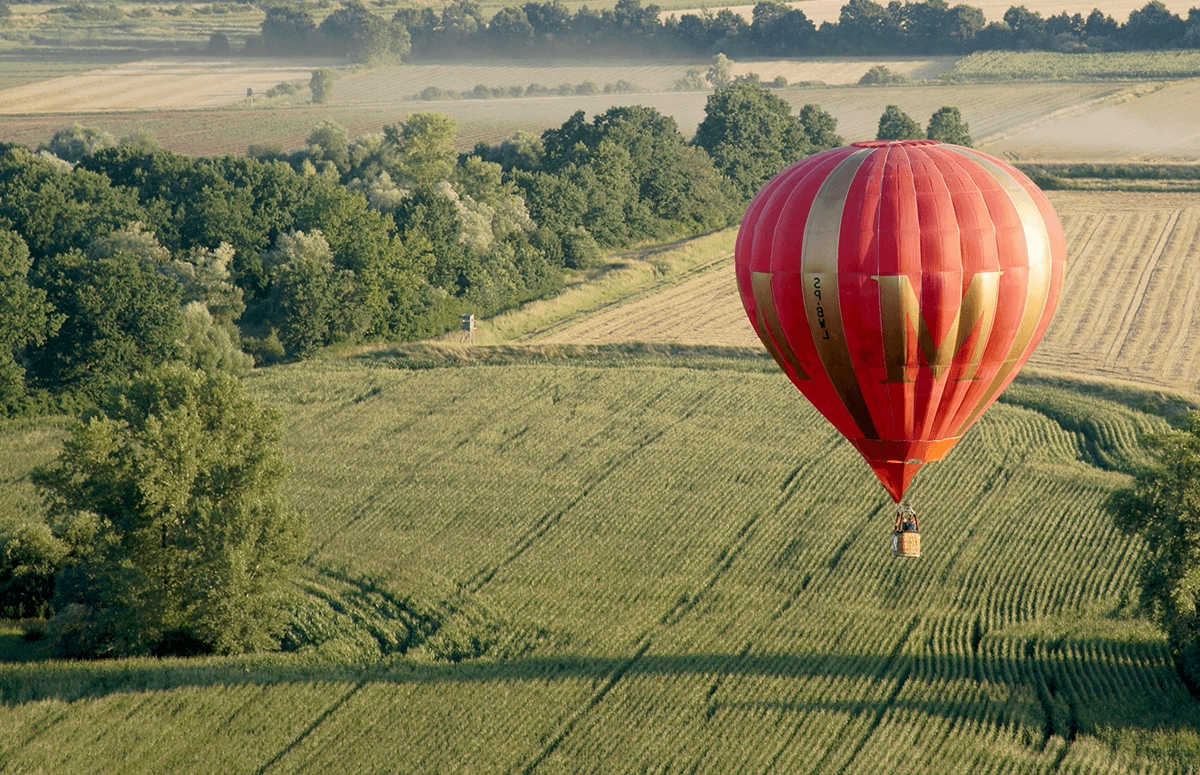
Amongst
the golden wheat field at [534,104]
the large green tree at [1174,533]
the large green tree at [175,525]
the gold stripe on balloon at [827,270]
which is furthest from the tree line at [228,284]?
the large green tree at [1174,533]

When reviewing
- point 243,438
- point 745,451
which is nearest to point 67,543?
point 243,438

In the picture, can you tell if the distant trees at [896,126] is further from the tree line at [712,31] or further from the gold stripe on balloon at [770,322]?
the gold stripe on balloon at [770,322]

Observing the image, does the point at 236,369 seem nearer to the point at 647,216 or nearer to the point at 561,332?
the point at 561,332

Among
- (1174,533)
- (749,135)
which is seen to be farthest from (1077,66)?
(1174,533)

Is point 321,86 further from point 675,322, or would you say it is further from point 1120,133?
point 675,322

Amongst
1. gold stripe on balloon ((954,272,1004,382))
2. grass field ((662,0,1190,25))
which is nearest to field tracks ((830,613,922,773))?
gold stripe on balloon ((954,272,1004,382))

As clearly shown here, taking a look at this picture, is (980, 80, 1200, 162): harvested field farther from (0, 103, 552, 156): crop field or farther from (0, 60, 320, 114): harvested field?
(0, 60, 320, 114): harvested field

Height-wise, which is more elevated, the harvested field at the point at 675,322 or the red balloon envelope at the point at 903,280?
the red balloon envelope at the point at 903,280
